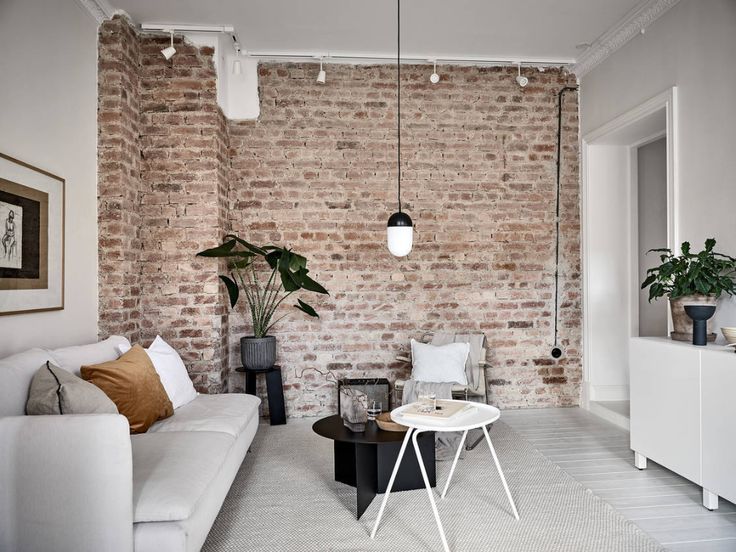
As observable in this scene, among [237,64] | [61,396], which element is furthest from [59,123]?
→ [61,396]

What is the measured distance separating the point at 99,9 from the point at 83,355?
2479 mm

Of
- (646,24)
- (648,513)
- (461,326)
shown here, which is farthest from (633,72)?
(648,513)

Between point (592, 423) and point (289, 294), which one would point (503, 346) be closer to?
point (592, 423)

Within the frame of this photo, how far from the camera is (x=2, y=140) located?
278cm

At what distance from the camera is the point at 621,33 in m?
4.27

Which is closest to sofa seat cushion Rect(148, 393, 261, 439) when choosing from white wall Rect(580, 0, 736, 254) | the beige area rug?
the beige area rug

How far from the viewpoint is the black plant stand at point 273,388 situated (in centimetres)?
441

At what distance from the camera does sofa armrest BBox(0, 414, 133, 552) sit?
6.24ft

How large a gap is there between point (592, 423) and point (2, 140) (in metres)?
4.50

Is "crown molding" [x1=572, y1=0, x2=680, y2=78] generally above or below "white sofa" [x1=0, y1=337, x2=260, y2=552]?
above

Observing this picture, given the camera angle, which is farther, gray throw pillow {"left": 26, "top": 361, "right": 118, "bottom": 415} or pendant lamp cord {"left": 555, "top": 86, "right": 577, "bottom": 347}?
pendant lamp cord {"left": 555, "top": 86, "right": 577, "bottom": 347}

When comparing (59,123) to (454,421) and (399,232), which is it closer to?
(399,232)

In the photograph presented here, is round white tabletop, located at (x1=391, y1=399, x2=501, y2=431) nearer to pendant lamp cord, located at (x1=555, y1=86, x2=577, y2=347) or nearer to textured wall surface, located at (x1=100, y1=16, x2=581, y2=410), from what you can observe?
textured wall surface, located at (x1=100, y1=16, x2=581, y2=410)

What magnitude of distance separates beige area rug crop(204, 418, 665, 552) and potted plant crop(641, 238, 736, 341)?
114 cm
